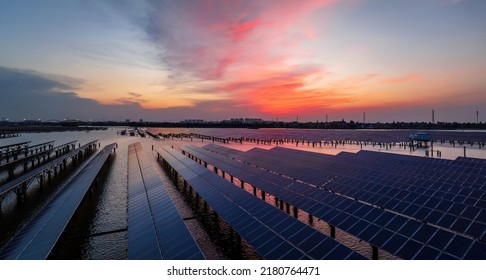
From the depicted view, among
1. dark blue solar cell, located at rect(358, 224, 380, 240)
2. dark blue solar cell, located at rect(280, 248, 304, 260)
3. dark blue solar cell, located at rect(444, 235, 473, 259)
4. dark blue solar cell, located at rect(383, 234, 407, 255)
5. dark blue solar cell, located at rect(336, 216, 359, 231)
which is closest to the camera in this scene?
dark blue solar cell, located at rect(280, 248, 304, 260)

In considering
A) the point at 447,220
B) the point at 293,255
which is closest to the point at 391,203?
the point at 447,220

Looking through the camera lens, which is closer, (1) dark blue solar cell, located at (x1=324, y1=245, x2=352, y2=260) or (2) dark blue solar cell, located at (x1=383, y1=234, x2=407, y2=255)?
(1) dark blue solar cell, located at (x1=324, y1=245, x2=352, y2=260)

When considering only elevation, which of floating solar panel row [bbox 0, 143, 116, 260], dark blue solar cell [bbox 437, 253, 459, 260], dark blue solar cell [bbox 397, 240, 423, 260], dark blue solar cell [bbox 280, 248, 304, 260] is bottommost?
floating solar panel row [bbox 0, 143, 116, 260]

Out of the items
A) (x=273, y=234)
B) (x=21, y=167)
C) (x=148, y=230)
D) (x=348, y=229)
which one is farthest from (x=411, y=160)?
(x=21, y=167)

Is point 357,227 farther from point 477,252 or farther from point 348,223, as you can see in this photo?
point 477,252

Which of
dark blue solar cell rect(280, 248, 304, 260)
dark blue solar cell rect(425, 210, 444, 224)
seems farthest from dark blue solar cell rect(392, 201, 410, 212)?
dark blue solar cell rect(280, 248, 304, 260)

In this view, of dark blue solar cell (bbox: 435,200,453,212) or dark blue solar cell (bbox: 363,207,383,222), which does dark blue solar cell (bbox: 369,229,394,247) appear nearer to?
dark blue solar cell (bbox: 363,207,383,222)
